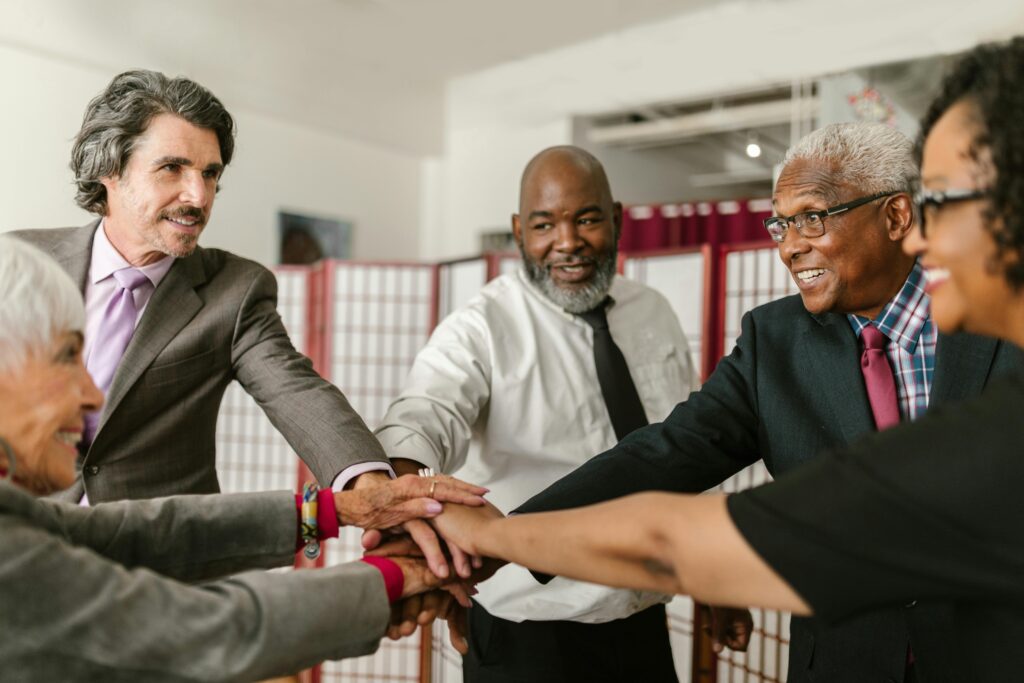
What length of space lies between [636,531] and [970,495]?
1.39 ft

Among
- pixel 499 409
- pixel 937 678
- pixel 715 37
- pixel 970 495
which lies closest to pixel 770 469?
pixel 937 678

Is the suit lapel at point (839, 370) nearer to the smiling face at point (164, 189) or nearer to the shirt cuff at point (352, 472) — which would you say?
the shirt cuff at point (352, 472)

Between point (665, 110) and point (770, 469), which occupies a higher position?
point (665, 110)

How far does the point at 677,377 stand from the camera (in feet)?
7.88

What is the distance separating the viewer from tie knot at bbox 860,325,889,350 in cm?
176

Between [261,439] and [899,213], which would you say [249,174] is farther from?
[899,213]

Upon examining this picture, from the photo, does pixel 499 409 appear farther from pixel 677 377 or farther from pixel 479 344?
pixel 677 377

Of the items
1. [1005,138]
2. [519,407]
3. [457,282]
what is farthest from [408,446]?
[457,282]

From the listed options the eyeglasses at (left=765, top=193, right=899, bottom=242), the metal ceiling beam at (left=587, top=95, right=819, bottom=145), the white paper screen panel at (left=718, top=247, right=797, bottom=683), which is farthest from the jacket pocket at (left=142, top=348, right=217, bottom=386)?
the metal ceiling beam at (left=587, top=95, right=819, bottom=145)

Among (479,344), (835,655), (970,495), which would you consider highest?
(479,344)

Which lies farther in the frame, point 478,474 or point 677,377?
point 677,377

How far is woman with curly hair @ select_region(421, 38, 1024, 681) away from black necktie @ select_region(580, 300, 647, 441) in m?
0.97

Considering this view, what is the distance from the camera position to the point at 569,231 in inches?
94.3

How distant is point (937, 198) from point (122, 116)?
1495mm
